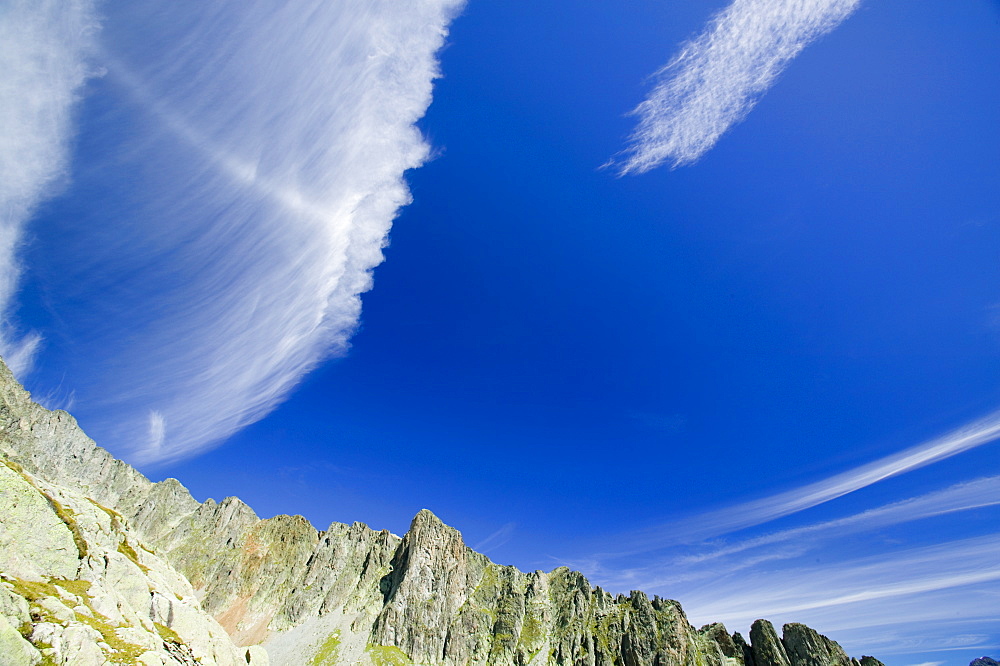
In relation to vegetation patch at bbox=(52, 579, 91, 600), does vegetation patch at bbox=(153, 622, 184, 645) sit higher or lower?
lower

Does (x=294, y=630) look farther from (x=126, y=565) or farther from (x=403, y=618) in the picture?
(x=126, y=565)

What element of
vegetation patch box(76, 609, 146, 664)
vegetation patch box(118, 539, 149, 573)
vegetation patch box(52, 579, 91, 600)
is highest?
vegetation patch box(118, 539, 149, 573)

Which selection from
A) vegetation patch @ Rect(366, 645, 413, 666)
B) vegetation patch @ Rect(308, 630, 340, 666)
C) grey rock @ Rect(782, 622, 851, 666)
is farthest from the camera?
vegetation patch @ Rect(366, 645, 413, 666)

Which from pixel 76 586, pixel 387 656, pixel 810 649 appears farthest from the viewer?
pixel 387 656

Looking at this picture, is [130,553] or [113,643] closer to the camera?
[113,643]

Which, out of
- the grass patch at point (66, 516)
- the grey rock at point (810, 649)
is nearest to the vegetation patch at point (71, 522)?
the grass patch at point (66, 516)

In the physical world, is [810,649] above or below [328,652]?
above

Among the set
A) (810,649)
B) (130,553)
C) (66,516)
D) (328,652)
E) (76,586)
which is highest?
(66,516)

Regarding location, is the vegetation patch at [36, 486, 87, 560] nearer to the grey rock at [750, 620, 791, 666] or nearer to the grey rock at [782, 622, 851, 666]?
the grey rock at [750, 620, 791, 666]

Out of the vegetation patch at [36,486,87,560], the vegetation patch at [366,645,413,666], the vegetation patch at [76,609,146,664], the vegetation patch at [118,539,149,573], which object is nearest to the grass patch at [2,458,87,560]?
the vegetation patch at [36,486,87,560]

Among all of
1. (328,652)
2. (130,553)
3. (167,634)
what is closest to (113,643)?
(167,634)

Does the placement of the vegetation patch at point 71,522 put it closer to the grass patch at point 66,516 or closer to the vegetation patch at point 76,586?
the grass patch at point 66,516

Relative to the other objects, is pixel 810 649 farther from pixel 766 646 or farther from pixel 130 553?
pixel 130 553

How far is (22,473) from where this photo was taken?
45.8 m
